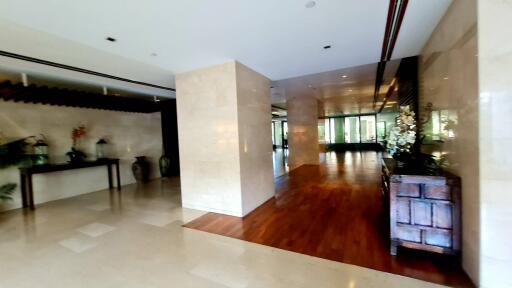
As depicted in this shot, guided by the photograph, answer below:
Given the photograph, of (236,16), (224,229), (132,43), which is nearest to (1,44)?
(132,43)

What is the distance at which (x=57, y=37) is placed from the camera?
265cm

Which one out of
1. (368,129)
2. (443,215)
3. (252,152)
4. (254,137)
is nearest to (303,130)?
(254,137)

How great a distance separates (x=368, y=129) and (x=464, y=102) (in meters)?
15.6

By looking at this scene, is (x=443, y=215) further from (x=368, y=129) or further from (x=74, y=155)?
(x=368, y=129)

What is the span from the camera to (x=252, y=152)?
409 cm

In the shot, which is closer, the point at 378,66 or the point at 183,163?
the point at 183,163

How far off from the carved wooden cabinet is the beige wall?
7581 mm

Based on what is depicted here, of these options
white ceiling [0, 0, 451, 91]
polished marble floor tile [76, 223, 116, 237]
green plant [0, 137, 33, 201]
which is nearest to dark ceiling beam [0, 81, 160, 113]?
green plant [0, 137, 33, 201]

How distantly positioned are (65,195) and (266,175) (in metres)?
5.62

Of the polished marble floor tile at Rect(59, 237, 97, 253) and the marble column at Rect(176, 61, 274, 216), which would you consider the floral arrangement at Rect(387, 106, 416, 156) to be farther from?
the polished marble floor tile at Rect(59, 237, 97, 253)

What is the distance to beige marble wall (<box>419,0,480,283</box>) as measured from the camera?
5.98 feet

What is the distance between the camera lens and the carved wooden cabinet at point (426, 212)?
6.94 feet

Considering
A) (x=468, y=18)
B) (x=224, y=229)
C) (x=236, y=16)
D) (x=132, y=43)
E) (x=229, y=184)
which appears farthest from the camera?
(x=229, y=184)

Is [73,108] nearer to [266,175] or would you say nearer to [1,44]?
[1,44]
